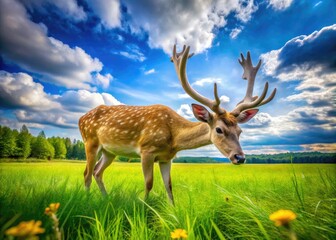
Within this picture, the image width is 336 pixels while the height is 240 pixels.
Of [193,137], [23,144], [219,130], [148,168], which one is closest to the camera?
[219,130]

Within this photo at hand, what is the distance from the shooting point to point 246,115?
425 cm

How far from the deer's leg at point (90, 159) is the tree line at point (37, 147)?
2398cm

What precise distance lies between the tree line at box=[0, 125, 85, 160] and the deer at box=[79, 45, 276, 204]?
2418cm

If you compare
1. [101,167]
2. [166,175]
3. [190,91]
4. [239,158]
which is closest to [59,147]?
[101,167]

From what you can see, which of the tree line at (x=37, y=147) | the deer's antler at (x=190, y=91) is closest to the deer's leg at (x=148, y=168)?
the deer's antler at (x=190, y=91)

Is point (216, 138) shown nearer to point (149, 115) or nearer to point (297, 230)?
point (149, 115)

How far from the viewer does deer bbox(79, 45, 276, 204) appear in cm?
384

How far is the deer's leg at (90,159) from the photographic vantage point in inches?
190

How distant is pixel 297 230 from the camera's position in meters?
1.44

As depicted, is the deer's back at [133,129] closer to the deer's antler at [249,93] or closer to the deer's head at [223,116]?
the deer's head at [223,116]

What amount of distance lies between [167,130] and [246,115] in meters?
1.41

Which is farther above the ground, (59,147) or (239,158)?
(59,147)

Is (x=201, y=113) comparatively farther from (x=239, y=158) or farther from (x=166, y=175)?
(x=166, y=175)

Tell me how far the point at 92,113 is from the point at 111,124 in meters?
0.86
